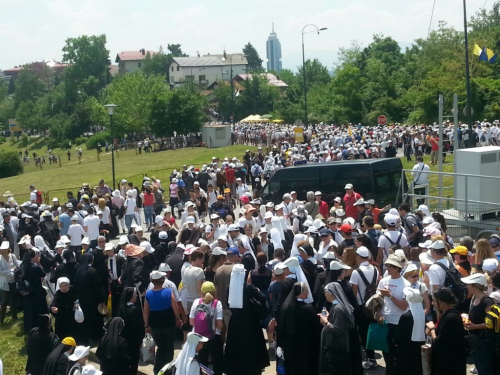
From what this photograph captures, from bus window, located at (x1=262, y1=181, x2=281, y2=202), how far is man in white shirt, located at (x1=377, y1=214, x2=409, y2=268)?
9.03 m

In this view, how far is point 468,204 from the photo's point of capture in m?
16.4

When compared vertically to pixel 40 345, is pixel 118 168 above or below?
below

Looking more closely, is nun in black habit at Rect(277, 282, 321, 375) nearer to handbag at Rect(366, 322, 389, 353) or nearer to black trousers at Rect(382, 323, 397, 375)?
handbag at Rect(366, 322, 389, 353)

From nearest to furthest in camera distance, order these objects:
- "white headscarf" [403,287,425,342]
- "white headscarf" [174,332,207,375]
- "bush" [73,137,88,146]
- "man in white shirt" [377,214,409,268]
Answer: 1. "white headscarf" [174,332,207,375]
2. "white headscarf" [403,287,425,342]
3. "man in white shirt" [377,214,409,268]
4. "bush" [73,137,88,146]

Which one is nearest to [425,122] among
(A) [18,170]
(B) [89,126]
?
(A) [18,170]

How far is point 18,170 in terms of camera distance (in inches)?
2437

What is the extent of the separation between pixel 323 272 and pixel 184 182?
16223 mm

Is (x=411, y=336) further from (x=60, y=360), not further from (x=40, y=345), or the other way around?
(x=40, y=345)

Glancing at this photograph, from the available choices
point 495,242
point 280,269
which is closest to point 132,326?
point 280,269

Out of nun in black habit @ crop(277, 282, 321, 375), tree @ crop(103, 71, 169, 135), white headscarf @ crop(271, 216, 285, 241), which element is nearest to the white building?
tree @ crop(103, 71, 169, 135)

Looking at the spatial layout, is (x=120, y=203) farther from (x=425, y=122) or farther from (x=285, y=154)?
(x=425, y=122)

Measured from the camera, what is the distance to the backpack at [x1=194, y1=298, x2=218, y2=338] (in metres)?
8.49

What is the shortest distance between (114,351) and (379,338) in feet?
10.4

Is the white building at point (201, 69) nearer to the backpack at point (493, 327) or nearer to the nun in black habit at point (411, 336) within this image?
the nun in black habit at point (411, 336)
